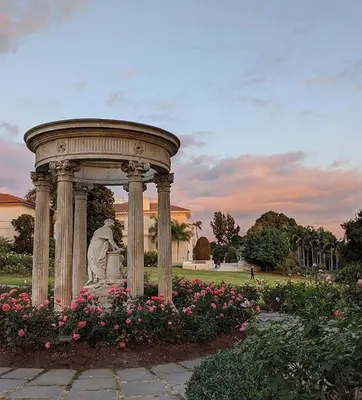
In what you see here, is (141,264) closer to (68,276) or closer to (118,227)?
(68,276)

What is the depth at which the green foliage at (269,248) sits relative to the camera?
60.2 m

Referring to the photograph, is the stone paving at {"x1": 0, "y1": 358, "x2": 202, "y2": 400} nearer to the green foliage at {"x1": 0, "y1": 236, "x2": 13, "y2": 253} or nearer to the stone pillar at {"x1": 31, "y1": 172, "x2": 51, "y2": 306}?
the stone pillar at {"x1": 31, "y1": 172, "x2": 51, "y2": 306}

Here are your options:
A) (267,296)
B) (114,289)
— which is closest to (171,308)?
(114,289)

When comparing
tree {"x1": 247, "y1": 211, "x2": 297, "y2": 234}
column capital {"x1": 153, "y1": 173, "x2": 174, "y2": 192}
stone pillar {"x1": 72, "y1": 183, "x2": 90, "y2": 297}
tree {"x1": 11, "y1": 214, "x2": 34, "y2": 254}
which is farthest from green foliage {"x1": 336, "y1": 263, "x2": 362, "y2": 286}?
tree {"x1": 247, "y1": 211, "x2": 297, "y2": 234}

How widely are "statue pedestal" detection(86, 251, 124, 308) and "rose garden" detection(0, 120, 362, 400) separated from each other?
0.03 meters

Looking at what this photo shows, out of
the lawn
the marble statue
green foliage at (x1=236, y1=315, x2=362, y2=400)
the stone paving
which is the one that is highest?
the marble statue

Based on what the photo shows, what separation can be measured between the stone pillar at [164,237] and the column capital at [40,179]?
2.86m

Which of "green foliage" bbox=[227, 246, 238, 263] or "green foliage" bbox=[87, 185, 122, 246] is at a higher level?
"green foliage" bbox=[87, 185, 122, 246]

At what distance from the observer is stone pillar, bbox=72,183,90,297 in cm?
1269

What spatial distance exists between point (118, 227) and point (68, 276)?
119ft

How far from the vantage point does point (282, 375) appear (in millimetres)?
3543

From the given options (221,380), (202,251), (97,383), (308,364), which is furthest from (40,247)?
(202,251)

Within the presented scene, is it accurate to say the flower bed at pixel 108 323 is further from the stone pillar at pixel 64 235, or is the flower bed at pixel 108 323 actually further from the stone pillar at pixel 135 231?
the stone pillar at pixel 135 231

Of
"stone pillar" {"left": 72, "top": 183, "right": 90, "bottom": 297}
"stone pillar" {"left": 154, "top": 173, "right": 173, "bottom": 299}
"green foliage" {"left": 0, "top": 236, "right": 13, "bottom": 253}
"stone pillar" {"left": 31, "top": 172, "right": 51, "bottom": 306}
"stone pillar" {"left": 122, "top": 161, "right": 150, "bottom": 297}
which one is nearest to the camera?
"stone pillar" {"left": 122, "top": 161, "right": 150, "bottom": 297}
